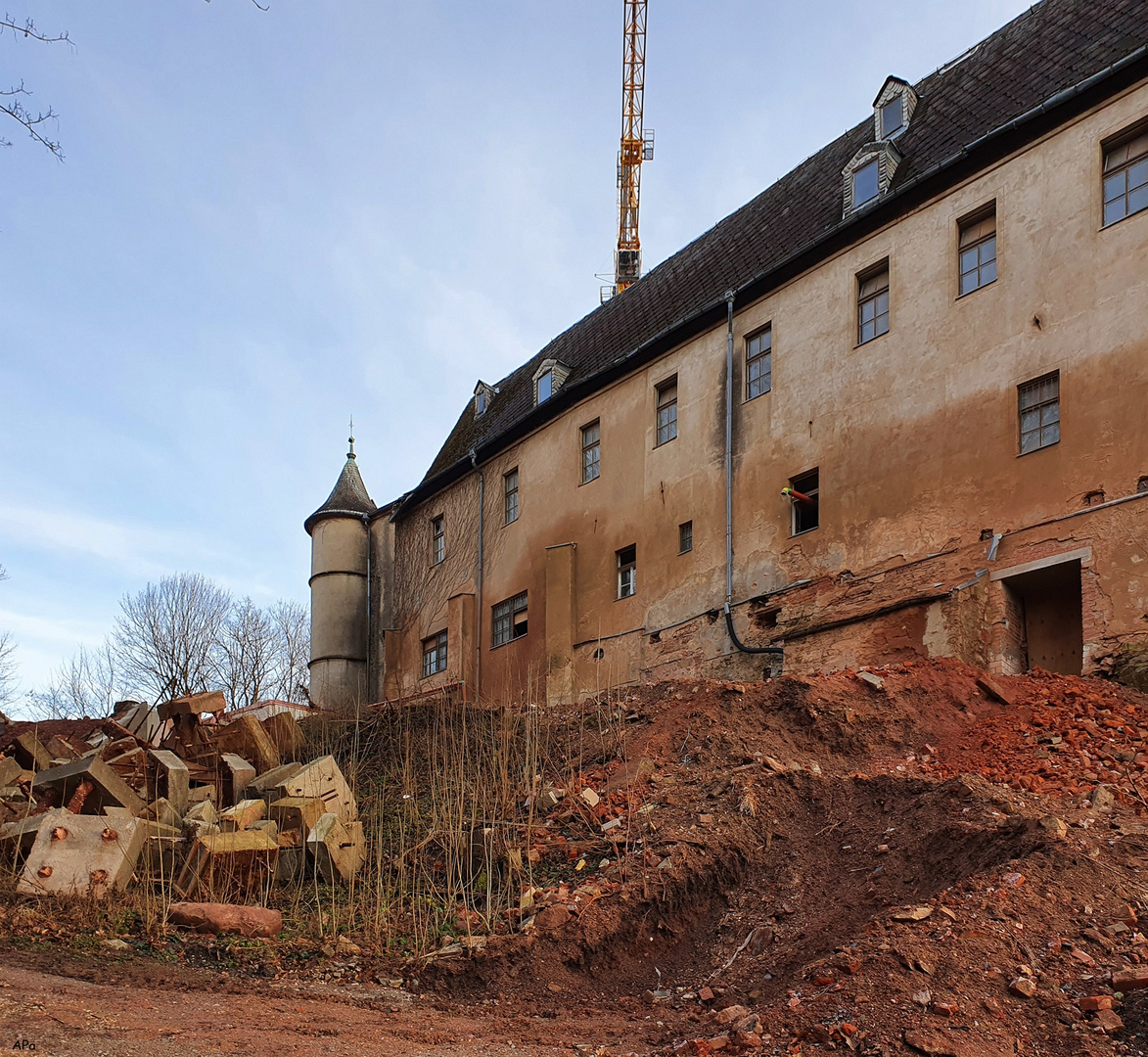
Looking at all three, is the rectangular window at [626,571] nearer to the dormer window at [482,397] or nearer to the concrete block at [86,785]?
the dormer window at [482,397]

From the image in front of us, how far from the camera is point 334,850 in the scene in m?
12.3

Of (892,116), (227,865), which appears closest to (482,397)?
(892,116)

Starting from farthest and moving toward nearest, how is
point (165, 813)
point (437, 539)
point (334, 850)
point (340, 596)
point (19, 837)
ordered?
1. point (340, 596)
2. point (437, 539)
3. point (165, 813)
4. point (334, 850)
5. point (19, 837)

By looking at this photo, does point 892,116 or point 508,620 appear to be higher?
point 892,116

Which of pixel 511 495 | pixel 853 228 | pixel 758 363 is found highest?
pixel 853 228

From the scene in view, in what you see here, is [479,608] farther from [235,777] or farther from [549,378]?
[235,777]

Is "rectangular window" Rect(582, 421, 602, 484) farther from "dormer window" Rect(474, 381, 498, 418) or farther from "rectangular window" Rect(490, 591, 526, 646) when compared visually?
"dormer window" Rect(474, 381, 498, 418)

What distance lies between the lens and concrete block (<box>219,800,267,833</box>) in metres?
12.8

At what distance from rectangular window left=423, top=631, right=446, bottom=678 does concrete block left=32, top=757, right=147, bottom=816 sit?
50.5 ft

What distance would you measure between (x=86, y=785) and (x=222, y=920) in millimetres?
3486

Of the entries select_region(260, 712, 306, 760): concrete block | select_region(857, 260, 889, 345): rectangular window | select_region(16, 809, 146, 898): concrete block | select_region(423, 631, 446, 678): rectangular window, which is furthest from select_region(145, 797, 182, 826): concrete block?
select_region(423, 631, 446, 678): rectangular window

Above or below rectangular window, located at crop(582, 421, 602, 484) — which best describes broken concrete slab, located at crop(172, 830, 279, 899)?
below

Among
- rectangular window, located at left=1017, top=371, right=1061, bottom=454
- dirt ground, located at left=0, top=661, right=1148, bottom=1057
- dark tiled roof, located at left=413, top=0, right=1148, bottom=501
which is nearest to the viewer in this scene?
dirt ground, located at left=0, top=661, right=1148, bottom=1057

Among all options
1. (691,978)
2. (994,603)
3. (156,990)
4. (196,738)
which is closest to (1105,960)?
(691,978)
